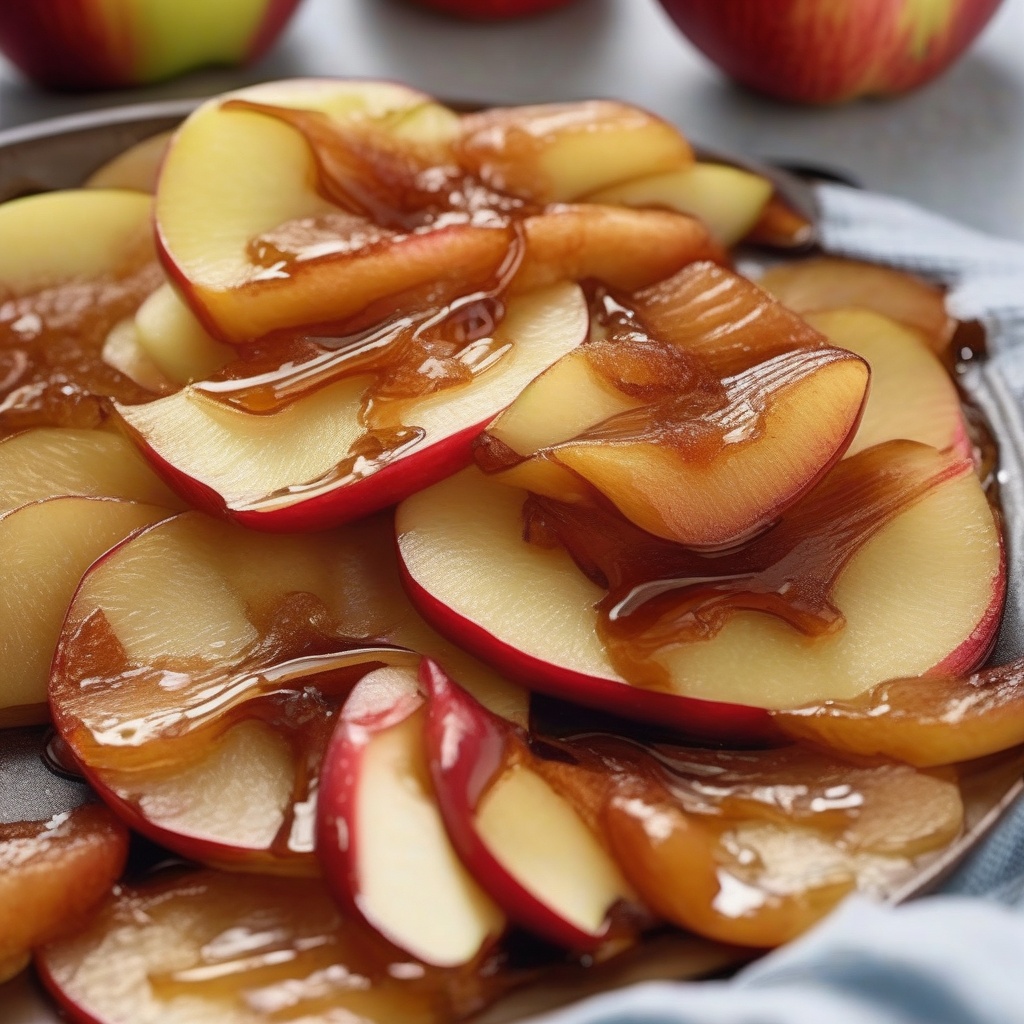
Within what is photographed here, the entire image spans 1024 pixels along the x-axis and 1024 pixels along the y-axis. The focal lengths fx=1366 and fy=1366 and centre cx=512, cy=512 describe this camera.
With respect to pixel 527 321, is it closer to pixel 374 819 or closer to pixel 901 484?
pixel 901 484

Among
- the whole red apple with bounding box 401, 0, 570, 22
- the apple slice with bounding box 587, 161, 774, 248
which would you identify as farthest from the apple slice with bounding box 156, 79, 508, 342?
the whole red apple with bounding box 401, 0, 570, 22

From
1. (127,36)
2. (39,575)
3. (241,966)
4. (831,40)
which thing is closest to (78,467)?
(39,575)

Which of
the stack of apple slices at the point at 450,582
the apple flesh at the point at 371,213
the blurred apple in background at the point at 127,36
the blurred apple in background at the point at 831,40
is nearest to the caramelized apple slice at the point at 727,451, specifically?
the stack of apple slices at the point at 450,582

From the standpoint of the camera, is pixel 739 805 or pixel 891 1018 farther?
pixel 739 805

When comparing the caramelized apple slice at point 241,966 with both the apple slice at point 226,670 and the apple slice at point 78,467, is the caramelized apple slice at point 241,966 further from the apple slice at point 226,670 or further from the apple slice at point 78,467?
the apple slice at point 78,467

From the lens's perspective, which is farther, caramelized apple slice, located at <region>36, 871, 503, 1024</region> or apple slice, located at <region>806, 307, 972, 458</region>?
apple slice, located at <region>806, 307, 972, 458</region>

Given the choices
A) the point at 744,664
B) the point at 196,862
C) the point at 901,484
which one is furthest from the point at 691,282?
the point at 196,862

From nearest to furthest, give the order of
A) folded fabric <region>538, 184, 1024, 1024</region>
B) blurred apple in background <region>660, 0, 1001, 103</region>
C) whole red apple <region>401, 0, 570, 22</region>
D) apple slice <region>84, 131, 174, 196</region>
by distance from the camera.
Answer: folded fabric <region>538, 184, 1024, 1024</region> < apple slice <region>84, 131, 174, 196</region> < blurred apple in background <region>660, 0, 1001, 103</region> < whole red apple <region>401, 0, 570, 22</region>

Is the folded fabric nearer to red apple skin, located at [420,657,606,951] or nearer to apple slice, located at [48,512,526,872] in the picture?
red apple skin, located at [420,657,606,951]
